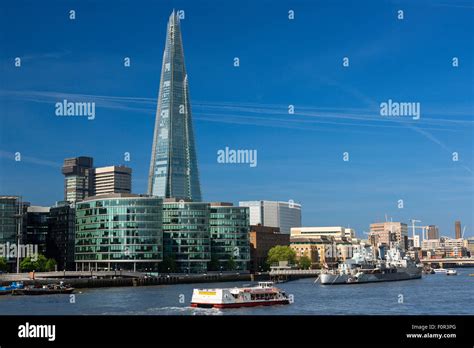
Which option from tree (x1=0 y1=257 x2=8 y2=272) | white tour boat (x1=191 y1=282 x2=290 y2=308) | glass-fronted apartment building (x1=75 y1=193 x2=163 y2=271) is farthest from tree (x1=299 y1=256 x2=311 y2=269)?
white tour boat (x1=191 y1=282 x2=290 y2=308)

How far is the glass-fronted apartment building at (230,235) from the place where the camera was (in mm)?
140750

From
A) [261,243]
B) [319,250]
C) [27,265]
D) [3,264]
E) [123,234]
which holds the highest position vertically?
[123,234]

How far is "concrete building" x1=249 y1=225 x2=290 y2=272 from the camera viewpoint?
534 feet

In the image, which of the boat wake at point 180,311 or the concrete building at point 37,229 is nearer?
the boat wake at point 180,311

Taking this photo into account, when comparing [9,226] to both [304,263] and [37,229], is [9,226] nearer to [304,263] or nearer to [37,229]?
[37,229]

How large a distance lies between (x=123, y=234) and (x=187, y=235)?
55.4ft

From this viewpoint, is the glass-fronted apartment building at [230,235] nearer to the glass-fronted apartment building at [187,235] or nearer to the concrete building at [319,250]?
the glass-fronted apartment building at [187,235]

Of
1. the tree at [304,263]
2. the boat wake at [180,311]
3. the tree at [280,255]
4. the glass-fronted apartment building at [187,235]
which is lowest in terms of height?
the tree at [304,263]

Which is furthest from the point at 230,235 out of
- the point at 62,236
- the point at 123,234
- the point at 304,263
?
the point at 62,236

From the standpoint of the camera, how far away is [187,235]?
429ft

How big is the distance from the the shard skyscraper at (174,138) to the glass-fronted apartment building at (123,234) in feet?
174

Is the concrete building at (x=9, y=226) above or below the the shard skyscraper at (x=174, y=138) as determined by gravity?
below

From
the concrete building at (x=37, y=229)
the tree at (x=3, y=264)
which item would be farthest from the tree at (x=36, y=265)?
the concrete building at (x=37, y=229)
